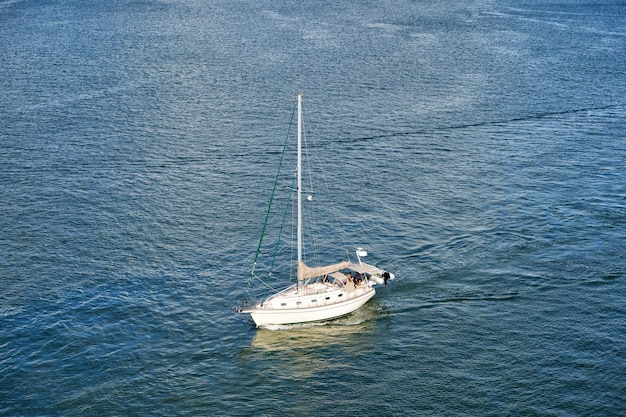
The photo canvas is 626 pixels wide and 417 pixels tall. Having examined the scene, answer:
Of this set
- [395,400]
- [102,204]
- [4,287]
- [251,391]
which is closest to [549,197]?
[395,400]

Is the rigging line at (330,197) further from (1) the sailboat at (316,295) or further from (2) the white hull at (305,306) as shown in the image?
(2) the white hull at (305,306)

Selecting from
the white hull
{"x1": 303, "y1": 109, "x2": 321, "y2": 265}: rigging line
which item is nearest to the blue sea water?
the white hull

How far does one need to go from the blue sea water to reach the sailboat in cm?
181

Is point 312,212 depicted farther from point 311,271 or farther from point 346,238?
point 311,271

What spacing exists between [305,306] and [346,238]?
1019 inches

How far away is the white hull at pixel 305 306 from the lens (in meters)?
92.4

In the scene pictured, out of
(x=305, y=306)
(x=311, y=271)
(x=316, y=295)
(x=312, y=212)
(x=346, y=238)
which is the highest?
(x=311, y=271)

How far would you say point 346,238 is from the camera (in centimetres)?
11725

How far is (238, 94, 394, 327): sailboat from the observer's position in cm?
9262

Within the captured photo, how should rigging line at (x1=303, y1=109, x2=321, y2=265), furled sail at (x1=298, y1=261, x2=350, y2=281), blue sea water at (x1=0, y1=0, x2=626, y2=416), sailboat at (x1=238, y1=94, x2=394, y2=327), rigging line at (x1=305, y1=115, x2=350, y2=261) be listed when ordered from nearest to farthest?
blue sea water at (x1=0, y1=0, x2=626, y2=416) → sailboat at (x1=238, y1=94, x2=394, y2=327) → furled sail at (x1=298, y1=261, x2=350, y2=281) → rigging line at (x1=303, y1=109, x2=321, y2=265) → rigging line at (x1=305, y1=115, x2=350, y2=261)

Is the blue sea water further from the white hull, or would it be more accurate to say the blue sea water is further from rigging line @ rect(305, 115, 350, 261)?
rigging line @ rect(305, 115, 350, 261)

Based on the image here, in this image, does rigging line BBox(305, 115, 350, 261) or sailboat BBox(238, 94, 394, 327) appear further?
rigging line BBox(305, 115, 350, 261)

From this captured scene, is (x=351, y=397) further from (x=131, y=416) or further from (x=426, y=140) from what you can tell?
(x=426, y=140)

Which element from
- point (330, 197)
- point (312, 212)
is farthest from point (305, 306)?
point (330, 197)
